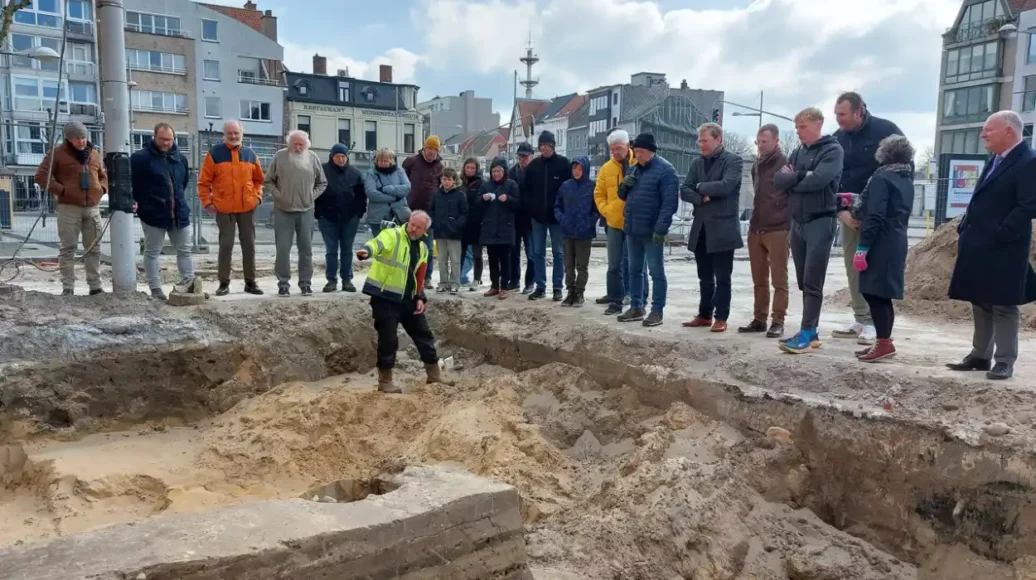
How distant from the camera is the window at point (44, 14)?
35875 mm

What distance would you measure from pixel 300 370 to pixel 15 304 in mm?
2800

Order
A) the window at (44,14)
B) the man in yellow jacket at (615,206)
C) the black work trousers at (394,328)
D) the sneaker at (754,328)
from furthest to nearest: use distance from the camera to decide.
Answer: the window at (44,14), the man in yellow jacket at (615,206), the black work trousers at (394,328), the sneaker at (754,328)

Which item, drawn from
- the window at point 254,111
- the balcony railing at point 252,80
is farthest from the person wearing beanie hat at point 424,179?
the balcony railing at point 252,80

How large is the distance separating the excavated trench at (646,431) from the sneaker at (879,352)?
887 millimetres

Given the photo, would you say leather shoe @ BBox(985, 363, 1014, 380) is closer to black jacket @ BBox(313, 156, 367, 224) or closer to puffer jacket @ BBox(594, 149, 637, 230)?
puffer jacket @ BBox(594, 149, 637, 230)

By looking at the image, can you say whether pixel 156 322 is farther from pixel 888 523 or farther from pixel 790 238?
pixel 888 523

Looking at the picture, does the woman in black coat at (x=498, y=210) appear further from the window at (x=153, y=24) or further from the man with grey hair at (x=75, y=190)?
the window at (x=153, y=24)

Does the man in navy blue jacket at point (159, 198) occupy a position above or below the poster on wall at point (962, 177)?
below

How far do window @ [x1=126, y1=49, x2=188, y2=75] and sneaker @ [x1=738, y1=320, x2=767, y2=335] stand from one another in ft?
136

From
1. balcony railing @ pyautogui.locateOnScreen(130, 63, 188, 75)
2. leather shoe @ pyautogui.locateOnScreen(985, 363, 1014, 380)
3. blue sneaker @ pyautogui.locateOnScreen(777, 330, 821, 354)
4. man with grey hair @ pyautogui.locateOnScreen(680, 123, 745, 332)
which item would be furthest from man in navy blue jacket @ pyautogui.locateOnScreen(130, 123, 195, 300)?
balcony railing @ pyautogui.locateOnScreen(130, 63, 188, 75)

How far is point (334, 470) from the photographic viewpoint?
6.63 metres

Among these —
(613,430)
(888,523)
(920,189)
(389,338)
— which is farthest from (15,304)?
(920,189)

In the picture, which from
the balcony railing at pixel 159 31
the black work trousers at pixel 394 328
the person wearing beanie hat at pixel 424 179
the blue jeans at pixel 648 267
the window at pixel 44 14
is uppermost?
the balcony railing at pixel 159 31

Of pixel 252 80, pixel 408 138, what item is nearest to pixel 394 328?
pixel 252 80
